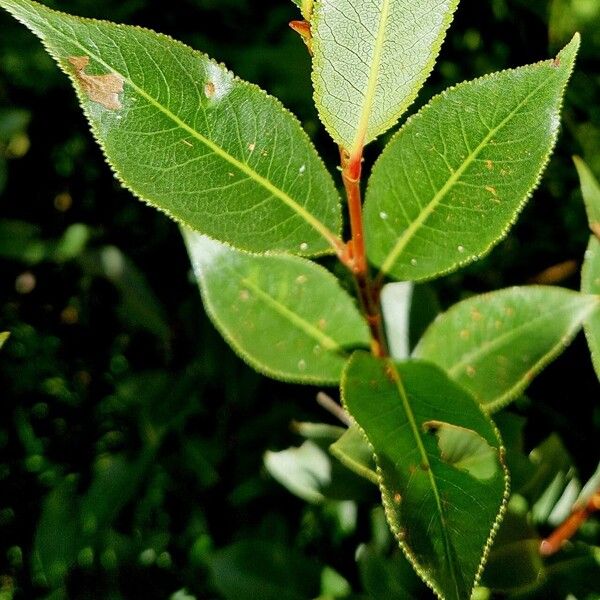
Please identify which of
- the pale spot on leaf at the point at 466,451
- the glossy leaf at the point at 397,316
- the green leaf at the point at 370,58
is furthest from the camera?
the glossy leaf at the point at 397,316

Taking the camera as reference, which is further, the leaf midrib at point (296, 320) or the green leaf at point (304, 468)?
the green leaf at point (304, 468)

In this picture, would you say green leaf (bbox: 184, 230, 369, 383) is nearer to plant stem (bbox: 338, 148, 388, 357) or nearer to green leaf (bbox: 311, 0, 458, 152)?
plant stem (bbox: 338, 148, 388, 357)

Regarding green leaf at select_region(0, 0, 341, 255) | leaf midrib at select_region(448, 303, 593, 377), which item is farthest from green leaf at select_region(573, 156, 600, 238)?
green leaf at select_region(0, 0, 341, 255)

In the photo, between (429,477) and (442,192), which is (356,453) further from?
(442,192)

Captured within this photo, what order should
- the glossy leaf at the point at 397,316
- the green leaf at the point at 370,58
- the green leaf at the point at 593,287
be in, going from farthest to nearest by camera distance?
the glossy leaf at the point at 397,316 < the green leaf at the point at 593,287 < the green leaf at the point at 370,58

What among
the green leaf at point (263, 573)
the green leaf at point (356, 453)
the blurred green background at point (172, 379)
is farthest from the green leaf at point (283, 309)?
the green leaf at point (263, 573)

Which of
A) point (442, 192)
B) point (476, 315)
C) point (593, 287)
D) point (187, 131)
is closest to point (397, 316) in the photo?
point (476, 315)

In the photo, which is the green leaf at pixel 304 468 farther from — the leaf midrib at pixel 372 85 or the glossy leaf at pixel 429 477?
the leaf midrib at pixel 372 85
